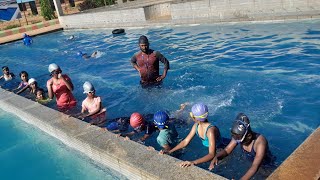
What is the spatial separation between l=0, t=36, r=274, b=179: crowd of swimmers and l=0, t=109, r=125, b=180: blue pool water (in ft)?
2.81

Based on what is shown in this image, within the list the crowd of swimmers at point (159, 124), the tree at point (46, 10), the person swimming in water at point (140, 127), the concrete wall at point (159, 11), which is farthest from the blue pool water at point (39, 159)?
the tree at point (46, 10)

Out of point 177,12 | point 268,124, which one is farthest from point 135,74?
point 177,12

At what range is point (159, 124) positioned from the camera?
5.99 metres

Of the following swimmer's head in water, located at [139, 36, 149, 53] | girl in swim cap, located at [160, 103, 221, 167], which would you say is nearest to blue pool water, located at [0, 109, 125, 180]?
girl in swim cap, located at [160, 103, 221, 167]

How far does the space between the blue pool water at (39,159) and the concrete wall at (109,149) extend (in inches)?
6.4

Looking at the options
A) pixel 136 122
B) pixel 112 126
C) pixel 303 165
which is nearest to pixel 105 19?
pixel 112 126

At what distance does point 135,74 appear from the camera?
12664mm

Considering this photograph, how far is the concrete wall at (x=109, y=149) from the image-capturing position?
16.1ft

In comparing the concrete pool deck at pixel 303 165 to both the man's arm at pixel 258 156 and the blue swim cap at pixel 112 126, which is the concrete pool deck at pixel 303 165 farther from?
the blue swim cap at pixel 112 126

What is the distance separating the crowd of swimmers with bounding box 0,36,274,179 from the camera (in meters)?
4.85

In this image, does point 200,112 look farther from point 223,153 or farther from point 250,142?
point 250,142

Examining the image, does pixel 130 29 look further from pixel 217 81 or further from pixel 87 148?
pixel 87 148

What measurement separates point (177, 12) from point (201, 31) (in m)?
4.18

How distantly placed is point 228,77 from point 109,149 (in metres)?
5.64
